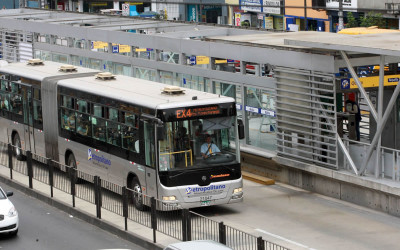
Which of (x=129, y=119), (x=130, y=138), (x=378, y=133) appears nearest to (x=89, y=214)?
(x=130, y=138)

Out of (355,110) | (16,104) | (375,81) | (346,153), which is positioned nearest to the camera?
(346,153)

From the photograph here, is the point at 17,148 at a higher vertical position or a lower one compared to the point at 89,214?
higher

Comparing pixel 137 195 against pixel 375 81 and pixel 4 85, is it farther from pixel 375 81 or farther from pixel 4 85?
pixel 4 85

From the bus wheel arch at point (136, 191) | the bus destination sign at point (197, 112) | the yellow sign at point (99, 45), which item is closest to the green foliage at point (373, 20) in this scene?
the yellow sign at point (99, 45)

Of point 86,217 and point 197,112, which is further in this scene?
point 86,217

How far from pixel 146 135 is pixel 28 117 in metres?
8.11

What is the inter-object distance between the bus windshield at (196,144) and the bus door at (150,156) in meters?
0.28

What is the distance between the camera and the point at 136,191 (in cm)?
2173

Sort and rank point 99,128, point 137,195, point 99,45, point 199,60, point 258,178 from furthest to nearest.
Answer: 1. point 99,45
2. point 199,60
3. point 258,178
4. point 99,128
5. point 137,195

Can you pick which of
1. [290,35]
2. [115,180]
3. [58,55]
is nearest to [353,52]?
[290,35]

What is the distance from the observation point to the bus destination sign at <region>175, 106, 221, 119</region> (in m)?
21.0

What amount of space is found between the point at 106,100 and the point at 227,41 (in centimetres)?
532

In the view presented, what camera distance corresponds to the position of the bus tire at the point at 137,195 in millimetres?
21230

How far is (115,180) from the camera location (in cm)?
2341
